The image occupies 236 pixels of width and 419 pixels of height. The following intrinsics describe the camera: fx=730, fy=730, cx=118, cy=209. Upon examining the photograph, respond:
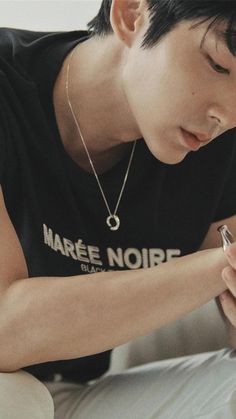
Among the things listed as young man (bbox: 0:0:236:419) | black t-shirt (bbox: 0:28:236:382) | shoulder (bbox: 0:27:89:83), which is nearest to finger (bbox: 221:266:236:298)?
young man (bbox: 0:0:236:419)

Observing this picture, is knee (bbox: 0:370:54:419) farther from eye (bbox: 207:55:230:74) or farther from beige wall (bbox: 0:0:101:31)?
beige wall (bbox: 0:0:101:31)

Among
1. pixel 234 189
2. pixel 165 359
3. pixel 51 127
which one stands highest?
pixel 51 127

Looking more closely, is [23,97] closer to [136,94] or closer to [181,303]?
[136,94]

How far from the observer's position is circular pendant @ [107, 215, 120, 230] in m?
1.17

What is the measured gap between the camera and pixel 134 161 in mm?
1180

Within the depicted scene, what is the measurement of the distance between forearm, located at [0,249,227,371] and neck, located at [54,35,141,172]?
28 cm

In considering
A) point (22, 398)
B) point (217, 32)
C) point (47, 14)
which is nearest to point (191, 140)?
point (217, 32)

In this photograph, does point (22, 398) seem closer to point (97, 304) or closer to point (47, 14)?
point (97, 304)

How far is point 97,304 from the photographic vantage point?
0.94m

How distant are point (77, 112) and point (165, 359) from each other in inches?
19.2

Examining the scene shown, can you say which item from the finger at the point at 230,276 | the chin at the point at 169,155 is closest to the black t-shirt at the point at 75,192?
the chin at the point at 169,155

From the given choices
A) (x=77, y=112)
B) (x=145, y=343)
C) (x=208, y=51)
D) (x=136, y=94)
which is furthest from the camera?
(x=145, y=343)

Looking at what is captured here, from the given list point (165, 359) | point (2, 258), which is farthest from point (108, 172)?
point (165, 359)

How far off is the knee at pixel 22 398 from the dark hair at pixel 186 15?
0.47m
